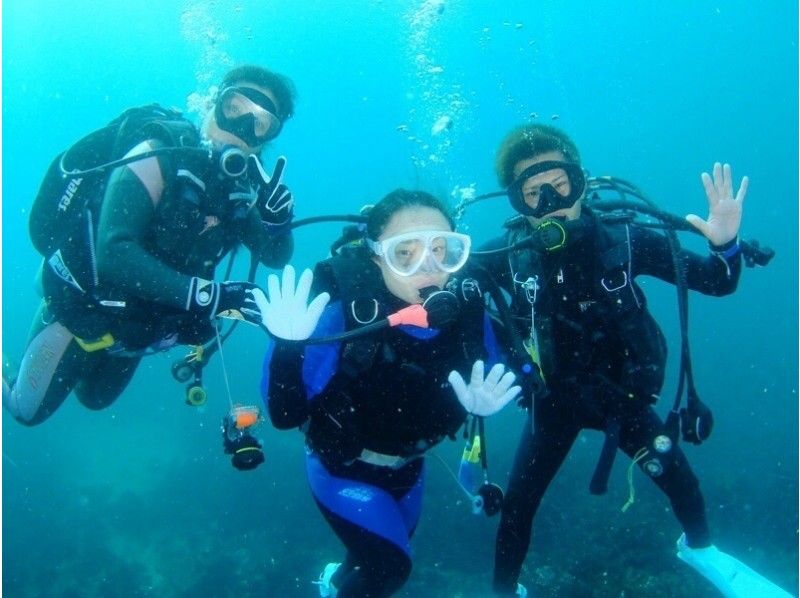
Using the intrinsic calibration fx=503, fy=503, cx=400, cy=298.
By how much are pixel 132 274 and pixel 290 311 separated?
1347 millimetres

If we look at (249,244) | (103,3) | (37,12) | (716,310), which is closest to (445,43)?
(103,3)

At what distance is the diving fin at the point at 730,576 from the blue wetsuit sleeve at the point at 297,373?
431 cm

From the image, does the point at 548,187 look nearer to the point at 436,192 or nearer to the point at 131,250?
the point at 436,192

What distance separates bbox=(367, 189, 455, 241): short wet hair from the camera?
3.90 m

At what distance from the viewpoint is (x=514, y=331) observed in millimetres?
3889

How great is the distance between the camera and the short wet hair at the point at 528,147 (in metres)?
4.60

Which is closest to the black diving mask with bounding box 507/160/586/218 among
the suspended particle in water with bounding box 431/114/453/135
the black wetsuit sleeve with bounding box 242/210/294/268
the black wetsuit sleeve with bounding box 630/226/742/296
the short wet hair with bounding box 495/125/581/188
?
the short wet hair with bounding box 495/125/581/188

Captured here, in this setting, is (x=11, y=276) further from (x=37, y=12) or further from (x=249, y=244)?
(x=249, y=244)

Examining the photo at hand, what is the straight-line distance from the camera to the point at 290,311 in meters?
3.13

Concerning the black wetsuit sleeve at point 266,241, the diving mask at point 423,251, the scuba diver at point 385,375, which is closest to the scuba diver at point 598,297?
the diving mask at point 423,251

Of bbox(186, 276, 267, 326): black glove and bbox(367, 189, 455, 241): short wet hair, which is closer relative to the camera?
bbox(186, 276, 267, 326): black glove

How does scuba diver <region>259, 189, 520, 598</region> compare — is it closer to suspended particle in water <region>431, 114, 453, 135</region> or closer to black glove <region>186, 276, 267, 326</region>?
black glove <region>186, 276, 267, 326</region>

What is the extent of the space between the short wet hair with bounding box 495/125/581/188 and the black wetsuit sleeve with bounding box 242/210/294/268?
7.04 feet

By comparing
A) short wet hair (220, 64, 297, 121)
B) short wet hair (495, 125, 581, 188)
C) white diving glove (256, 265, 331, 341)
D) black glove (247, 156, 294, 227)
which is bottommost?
white diving glove (256, 265, 331, 341)
